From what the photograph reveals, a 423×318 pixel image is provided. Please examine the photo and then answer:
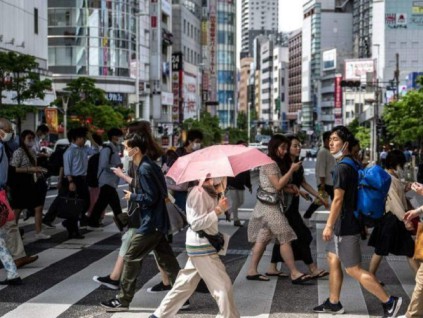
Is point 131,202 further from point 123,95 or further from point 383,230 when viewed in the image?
point 123,95

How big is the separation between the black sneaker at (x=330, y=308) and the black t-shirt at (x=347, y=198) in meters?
0.77

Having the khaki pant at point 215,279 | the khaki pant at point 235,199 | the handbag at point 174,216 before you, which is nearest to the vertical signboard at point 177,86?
the khaki pant at point 235,199

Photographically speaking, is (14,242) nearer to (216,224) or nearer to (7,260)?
(7,260)

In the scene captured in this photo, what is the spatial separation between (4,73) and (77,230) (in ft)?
58.8

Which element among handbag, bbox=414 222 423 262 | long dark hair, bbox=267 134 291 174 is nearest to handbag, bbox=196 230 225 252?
handbag, bbox=414 222 423 262

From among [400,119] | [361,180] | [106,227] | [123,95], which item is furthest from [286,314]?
[123,95]

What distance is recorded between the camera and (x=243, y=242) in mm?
12508

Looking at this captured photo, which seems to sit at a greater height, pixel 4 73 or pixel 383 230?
pixel 4 73

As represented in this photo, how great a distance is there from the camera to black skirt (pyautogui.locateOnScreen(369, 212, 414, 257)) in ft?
26.8

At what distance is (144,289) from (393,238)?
108 inches

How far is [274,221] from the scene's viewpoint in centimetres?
883

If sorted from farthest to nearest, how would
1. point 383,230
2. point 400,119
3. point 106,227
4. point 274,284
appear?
1. point 400,119
2. point 106,227
3. point 274,284
4. point 383,230

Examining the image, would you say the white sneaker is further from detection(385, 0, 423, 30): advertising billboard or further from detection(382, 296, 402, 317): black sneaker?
detection(385, 0, 423, 30): advertising billboard

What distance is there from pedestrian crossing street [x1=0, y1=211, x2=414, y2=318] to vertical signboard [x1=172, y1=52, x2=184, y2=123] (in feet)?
264
